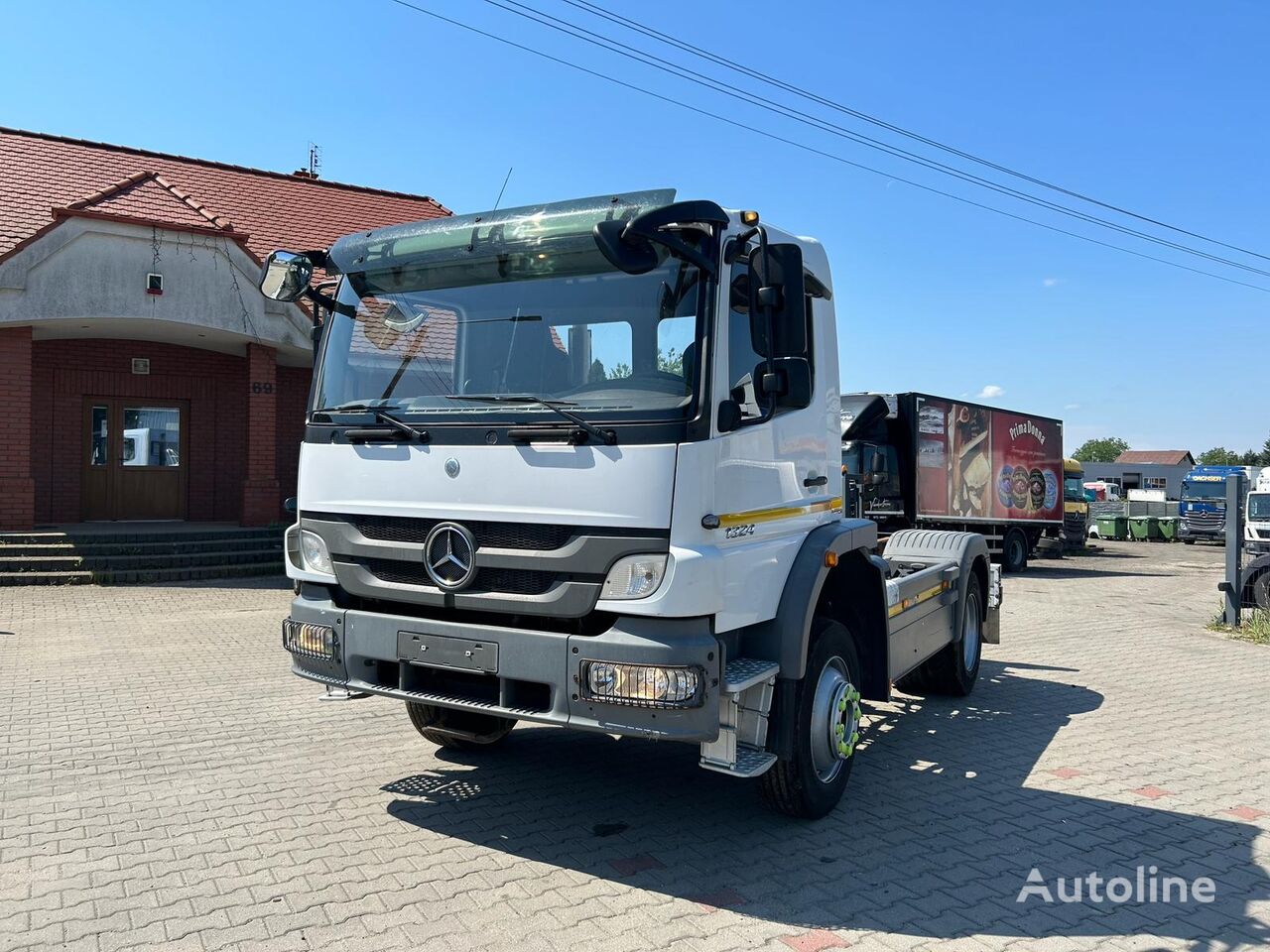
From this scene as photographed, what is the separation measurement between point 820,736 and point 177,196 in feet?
49.5

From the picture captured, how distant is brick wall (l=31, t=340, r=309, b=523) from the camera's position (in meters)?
16.1

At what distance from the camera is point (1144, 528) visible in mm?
38094

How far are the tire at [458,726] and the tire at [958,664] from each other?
3233 millimetres

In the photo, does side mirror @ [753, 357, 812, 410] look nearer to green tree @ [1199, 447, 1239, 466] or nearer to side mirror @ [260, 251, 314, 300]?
side mirror @ [260, 251, 314, 300]

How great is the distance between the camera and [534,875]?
13.2 feet

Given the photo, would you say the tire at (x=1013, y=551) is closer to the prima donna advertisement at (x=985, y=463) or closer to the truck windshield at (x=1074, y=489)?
the prima donna advertisement at (x=985, y=463)

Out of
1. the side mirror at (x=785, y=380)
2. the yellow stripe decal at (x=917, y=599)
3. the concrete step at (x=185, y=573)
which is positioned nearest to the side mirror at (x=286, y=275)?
the side mirror at (x=785, y=380)

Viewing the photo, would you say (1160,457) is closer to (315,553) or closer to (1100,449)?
(1100,449)

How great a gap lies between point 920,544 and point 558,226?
4752mm

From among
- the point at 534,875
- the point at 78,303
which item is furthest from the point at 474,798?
the point at 78,303

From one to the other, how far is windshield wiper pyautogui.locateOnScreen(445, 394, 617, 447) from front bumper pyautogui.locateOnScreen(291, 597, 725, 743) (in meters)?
0.72

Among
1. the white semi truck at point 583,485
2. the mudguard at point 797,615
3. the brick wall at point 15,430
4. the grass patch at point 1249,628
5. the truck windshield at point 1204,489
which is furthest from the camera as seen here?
the truck windshield at point 1204,489

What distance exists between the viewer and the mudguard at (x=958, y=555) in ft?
24.2

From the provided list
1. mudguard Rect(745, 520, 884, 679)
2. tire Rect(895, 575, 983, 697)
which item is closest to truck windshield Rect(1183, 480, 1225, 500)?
tire Rect(895, 575, 983, 697)
